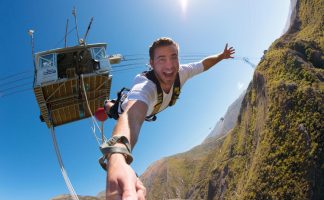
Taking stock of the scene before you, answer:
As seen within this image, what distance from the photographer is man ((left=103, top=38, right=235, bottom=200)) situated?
6.14ft

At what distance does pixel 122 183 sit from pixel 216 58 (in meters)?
5.46

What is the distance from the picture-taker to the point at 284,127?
5606 centimetres

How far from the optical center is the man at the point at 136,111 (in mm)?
1870

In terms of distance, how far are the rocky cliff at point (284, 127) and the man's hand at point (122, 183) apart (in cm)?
5017

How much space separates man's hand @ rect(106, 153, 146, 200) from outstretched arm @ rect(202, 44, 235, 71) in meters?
4.73

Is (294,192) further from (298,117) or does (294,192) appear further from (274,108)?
(274,108)

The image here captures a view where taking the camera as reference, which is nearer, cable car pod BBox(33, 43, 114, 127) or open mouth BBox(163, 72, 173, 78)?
open mouth BBox(163, 72, 173, 78)

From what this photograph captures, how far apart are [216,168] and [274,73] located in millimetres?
31197

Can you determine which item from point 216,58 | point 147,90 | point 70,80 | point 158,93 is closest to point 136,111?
point 147,90

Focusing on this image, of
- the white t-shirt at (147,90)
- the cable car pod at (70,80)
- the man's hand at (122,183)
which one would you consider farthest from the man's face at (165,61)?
the cable car pod at (70,80)

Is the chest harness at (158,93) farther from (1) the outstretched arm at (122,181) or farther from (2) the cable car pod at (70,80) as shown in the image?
(2) the cable car pod at (70,80)

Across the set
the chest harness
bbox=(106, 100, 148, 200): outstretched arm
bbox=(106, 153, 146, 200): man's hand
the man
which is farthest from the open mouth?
bbox=(106, 153, 146, 200): man's hand

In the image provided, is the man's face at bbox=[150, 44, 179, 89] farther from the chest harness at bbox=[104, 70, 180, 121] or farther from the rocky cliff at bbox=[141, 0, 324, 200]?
the rocky cliff at bbox=[141, 0, 324, 200]

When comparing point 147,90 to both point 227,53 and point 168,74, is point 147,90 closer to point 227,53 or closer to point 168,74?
point 168,74
